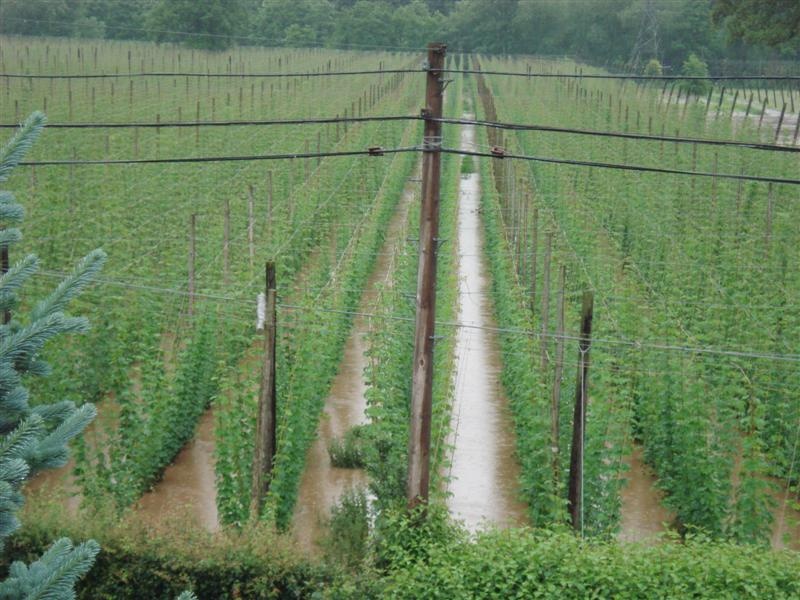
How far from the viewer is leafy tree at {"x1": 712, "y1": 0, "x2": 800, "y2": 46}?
103ft

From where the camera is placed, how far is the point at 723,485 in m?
10.4

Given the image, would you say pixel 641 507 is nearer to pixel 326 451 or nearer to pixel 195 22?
pixel 326 451

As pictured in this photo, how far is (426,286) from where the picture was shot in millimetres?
9180

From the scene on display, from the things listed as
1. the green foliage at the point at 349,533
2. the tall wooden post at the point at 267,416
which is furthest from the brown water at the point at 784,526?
the tall wooden post at the point at 267,416

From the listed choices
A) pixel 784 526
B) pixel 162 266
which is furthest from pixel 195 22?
pixel 784 526

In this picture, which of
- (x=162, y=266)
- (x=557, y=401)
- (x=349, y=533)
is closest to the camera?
(x=349, y=533)

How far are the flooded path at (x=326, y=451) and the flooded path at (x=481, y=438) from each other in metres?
1.13

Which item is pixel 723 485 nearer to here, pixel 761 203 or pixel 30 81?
pixel 761 203

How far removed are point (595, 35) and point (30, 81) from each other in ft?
111

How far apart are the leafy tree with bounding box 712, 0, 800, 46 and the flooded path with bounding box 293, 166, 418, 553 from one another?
1765cm

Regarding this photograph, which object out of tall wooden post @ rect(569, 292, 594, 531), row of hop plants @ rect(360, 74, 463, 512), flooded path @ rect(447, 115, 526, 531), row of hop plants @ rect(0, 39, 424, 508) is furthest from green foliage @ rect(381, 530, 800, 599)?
row of hop plants @ rect(0, 39, 424, 508)

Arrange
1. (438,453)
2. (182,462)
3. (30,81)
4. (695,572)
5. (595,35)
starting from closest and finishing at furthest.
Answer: (695,572) < (438,453) < (182,462) < (30,81) < (595,35)

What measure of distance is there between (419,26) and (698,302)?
200ft

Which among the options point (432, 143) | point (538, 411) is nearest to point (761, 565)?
point (538, 411)
